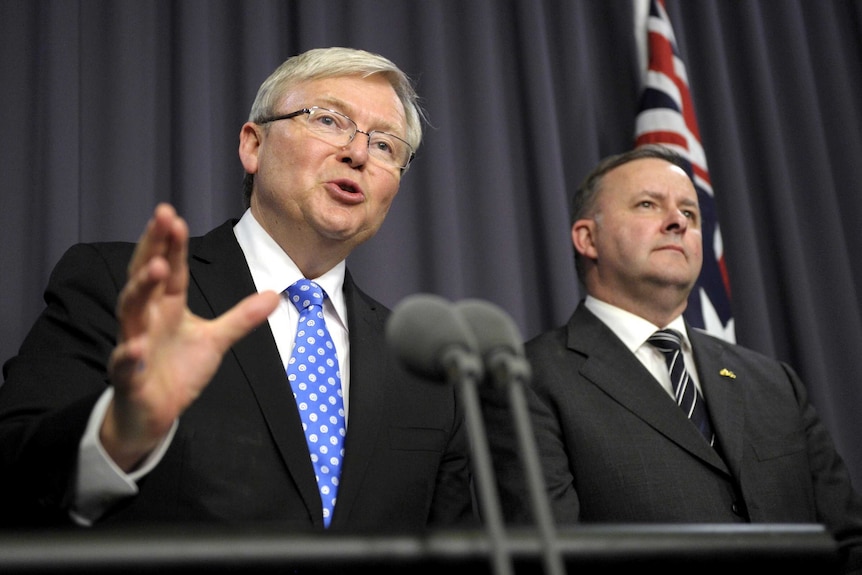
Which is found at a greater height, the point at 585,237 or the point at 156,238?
the point at 585,237

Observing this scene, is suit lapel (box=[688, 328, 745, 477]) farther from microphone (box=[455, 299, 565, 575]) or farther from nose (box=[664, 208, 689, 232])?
microphone (box=[455, 299, 565, 575])

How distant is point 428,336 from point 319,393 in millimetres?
889

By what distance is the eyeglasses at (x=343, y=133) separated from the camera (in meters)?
1.87

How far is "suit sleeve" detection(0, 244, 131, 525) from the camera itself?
1057 mm

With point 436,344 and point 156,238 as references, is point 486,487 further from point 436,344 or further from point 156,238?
point 156,238

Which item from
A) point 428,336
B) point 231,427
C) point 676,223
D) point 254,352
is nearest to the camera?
point 428,336

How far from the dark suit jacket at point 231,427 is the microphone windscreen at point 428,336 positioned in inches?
16.5

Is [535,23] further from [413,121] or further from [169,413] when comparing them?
[169,413]

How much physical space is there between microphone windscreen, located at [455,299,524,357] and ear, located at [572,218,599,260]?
168 cm

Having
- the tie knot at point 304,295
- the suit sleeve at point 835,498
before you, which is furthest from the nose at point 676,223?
the tie knot at point 304,295

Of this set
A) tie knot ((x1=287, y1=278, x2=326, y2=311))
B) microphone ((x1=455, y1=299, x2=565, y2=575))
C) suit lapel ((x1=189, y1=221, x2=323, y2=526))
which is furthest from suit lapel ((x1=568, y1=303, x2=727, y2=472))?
microphone ((x1=455, y1=299, x2=565, y2=575))

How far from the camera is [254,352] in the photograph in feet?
5.09

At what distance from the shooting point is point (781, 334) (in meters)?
2.85

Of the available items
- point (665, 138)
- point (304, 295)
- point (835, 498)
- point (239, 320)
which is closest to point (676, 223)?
point (665, 138)
